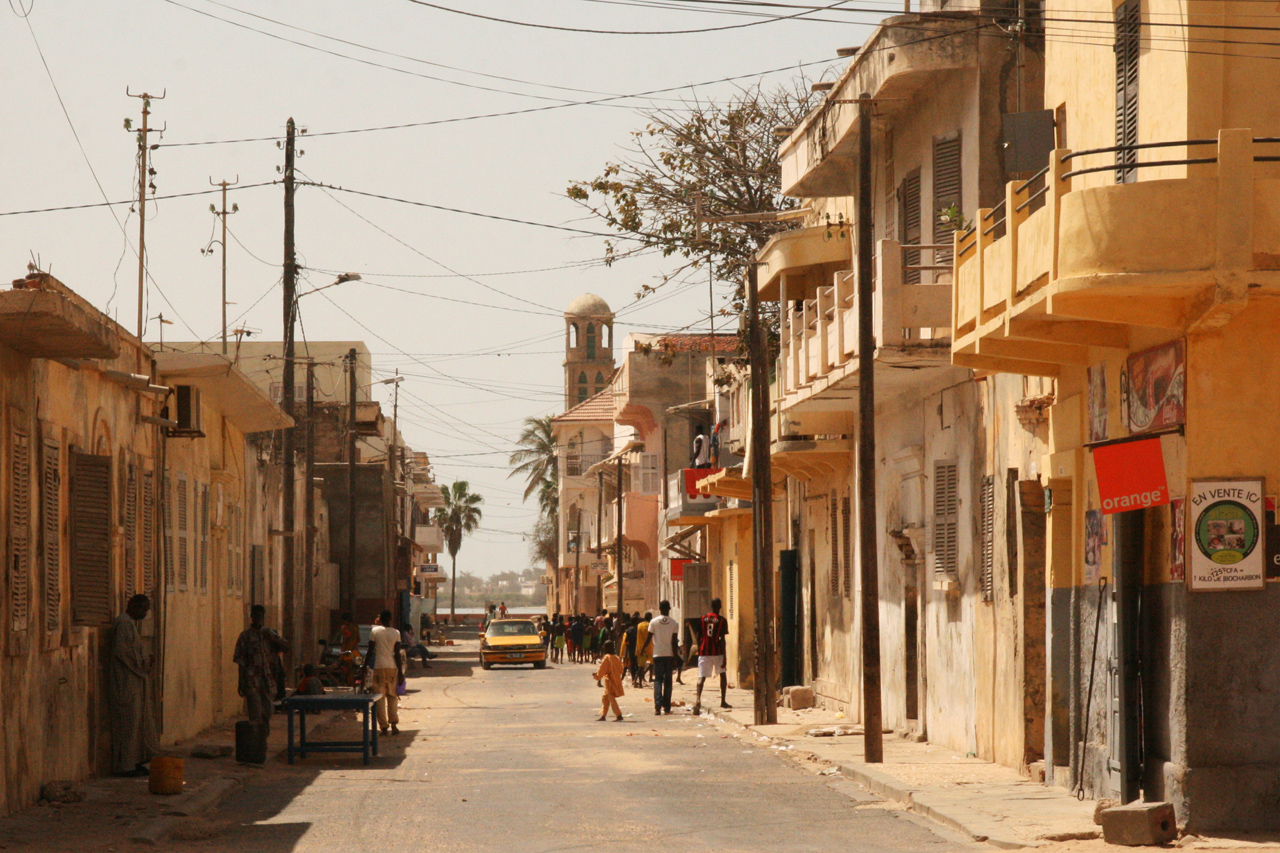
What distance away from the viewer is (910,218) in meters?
22.2

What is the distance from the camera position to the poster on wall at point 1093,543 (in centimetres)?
1456

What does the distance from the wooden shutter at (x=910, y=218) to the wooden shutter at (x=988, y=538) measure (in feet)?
11.9

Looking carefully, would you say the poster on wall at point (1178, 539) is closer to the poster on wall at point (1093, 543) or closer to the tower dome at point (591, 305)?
→ the poster on wall at point (1093, 543)

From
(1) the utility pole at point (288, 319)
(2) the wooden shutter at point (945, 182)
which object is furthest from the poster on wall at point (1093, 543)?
(1) the utility pole at point (288, 319)

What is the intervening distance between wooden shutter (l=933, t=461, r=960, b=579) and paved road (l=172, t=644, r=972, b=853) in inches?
129

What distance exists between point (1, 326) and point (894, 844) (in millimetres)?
8050

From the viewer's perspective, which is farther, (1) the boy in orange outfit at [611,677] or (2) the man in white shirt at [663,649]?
(2) the man in white shirt at [663,649]

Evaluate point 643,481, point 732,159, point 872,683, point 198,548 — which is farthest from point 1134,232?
point 643,481

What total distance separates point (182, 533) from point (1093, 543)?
1346 centimetres

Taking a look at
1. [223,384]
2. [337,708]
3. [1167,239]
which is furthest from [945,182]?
[223,384]

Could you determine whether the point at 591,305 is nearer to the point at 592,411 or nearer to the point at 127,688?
the point at 592,411

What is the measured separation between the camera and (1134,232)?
11.9 m

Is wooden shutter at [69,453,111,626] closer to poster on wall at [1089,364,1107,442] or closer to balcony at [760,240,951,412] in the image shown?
balcony at [760,240,951,412]

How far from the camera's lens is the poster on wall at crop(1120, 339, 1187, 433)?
12633 millimetres
